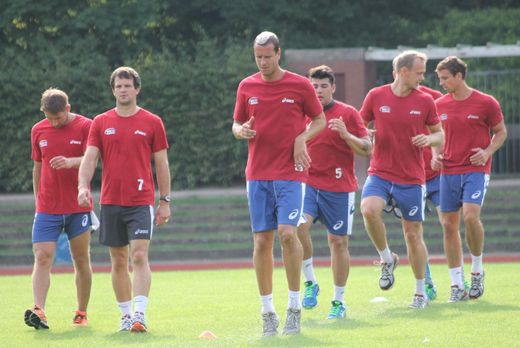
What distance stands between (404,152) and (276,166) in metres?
2.28

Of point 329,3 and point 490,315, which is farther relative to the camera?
point 329,3

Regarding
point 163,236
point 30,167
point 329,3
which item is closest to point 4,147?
point 30,167

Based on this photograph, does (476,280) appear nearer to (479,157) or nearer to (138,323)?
(479,157)

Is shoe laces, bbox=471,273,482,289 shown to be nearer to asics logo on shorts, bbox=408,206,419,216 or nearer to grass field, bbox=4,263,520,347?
grass field, bbox=4,263,520,347

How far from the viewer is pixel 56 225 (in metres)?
12.8

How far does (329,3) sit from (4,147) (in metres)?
9.01

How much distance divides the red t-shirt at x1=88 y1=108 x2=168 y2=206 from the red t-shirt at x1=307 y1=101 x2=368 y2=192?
2199 millimetres

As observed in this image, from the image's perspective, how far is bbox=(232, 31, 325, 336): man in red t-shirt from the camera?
36.0ft

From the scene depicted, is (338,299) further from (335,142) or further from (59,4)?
(59,4)

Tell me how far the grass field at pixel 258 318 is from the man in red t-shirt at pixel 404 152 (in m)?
0.81

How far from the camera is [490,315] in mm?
11969

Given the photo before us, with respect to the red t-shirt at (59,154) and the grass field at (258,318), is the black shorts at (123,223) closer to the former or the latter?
the grass field at (258,318)

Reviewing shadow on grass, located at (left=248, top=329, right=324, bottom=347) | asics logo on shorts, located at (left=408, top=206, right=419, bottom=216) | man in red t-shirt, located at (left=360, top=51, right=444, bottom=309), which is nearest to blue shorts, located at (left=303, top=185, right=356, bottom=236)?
man in red t-shirt, located at (left=360, top=51, right=444, bottom=309)

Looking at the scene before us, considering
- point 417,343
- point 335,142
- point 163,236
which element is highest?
point 335,142
